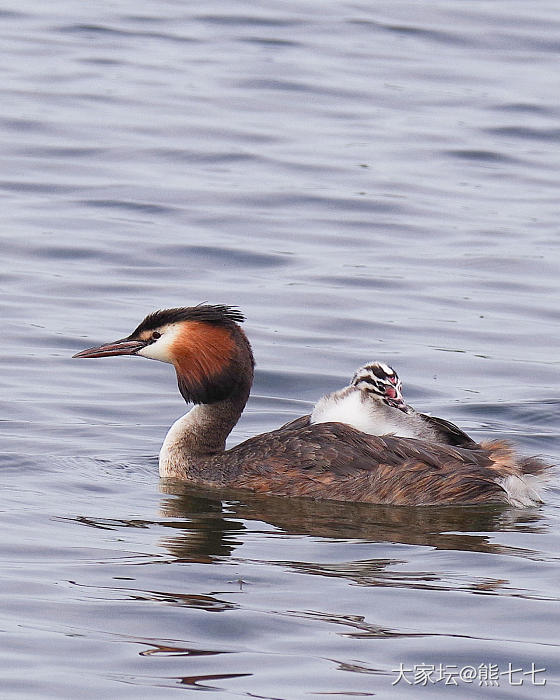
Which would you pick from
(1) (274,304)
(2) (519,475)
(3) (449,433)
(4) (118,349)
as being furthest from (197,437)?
(1) (274,304)

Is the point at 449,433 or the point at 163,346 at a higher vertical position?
the point at 163,346

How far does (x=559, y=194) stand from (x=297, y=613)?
1072 centimetres

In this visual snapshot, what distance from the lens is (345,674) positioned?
5.72m

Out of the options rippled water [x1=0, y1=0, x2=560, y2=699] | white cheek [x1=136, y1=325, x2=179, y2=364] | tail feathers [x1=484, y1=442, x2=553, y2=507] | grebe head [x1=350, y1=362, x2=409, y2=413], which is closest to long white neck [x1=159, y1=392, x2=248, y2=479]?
rippled water [x1=0, y1=0, x2=560, y2=699]

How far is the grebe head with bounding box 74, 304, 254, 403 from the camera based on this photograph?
8.77 meters

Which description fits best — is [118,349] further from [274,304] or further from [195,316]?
[274,304]

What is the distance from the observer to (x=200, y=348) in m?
8.79

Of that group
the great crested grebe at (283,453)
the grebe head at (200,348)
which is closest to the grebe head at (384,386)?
the great crested grebe at (283,453)

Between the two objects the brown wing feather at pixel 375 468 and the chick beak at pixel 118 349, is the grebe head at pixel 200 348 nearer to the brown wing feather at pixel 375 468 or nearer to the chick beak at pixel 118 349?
the chick beak at pixel 118 349

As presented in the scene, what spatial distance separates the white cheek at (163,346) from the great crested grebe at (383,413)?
88cm

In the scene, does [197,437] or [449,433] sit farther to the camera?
[197,437]

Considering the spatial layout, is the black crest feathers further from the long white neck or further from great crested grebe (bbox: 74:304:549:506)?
the long white neck

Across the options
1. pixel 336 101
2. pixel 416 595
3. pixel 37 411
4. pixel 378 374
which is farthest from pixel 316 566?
pixel 336 101

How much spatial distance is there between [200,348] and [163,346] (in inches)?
8.3
